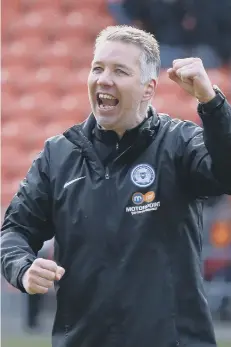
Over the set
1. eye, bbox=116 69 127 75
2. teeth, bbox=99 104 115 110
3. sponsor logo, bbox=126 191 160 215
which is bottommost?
sponsor logo, bbox=126 191 160 215

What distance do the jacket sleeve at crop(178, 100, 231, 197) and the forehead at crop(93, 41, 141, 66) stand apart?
0.23 metres

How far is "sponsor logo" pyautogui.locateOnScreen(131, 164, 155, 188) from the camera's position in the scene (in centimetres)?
269

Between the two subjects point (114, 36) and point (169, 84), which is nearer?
point (114, 36)

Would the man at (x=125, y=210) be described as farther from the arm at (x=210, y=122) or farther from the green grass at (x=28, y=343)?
the green grass at (x=28, y=343)

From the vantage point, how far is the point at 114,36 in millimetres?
2787

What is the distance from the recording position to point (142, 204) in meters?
2.67

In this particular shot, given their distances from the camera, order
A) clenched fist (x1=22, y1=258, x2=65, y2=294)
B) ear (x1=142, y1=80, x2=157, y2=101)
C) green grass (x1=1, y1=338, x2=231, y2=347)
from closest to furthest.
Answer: clenched fist (x1=22, y1=258, x2=65, y2=294)
ear (x1=142, y1=80, x2=157, y2=101)
green grass (x1=1, y1=338, x2=231, y2=347)

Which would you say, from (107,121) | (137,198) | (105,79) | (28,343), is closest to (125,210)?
(137,198)

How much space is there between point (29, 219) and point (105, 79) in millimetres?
440

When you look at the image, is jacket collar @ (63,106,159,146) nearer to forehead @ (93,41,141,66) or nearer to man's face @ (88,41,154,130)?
man's face @ (88,41,154,130)

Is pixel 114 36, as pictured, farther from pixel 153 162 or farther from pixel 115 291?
pixel 115 291

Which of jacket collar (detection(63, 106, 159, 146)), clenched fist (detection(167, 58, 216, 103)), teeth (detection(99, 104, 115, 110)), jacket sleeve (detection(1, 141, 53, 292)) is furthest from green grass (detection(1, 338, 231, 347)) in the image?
clenched fist (detection(167, 58, 216, 103))

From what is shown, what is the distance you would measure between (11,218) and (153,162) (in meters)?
0.43

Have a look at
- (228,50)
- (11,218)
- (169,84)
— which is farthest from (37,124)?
(11,218)
